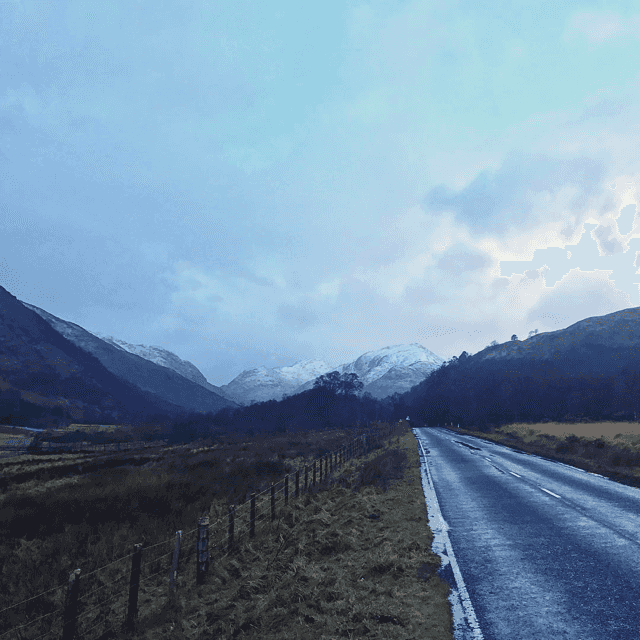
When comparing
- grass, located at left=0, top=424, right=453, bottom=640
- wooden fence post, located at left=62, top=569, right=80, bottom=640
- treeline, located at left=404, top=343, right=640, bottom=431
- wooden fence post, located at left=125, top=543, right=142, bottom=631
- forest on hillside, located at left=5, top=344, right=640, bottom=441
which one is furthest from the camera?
forest on hillside, located at left=5, top=344, right=640, bottom=441

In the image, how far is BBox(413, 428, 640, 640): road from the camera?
219 inches

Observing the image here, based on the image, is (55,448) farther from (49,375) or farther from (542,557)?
(49,375)

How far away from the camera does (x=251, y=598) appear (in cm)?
733

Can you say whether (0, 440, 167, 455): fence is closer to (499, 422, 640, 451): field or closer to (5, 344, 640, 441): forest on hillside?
(5, 344, 640, 441): forest on hillside

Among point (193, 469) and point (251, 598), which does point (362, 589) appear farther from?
point (193, 469)

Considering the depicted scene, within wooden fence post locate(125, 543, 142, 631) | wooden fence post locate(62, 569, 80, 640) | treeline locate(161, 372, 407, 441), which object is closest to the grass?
wooden fence post locate(125, 543, 142, 631)

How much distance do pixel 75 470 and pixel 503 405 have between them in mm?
97961

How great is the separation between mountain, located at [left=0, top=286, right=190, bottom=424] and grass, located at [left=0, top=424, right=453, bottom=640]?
137m

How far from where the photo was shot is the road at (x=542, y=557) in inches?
219

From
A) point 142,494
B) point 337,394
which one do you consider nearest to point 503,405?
point 337,394

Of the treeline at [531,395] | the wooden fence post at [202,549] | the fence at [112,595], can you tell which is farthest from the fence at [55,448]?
the treeline at [531,395]

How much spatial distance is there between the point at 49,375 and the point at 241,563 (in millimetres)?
183255

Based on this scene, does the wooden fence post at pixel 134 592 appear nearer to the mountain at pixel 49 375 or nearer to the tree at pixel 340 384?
the tree at pixel 340 384

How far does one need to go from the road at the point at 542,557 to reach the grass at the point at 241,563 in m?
0.55
